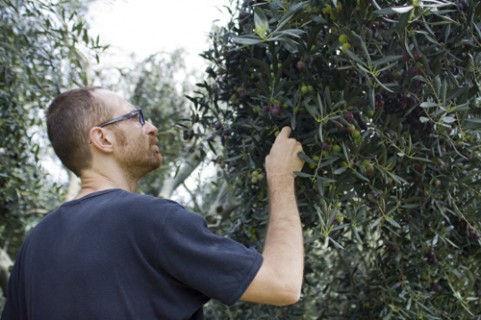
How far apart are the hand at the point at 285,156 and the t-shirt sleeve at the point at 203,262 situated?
0.96ft

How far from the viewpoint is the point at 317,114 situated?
1.65 metres

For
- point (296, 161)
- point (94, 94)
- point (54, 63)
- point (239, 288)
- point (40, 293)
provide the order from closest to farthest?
1. point (239, 288)
2. point (40, 293)
3. point (296, 161)
4. point (94, 94)
5. point (54, 63)

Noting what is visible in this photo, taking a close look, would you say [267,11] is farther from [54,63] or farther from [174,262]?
[54,63]

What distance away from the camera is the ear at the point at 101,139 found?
187 centimetres

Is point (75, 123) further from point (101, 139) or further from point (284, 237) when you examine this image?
point (284, 237)

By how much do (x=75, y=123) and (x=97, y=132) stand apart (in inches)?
3.0

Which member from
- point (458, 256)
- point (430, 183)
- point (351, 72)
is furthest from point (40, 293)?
point (458, 256)

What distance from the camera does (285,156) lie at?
173 centimetres

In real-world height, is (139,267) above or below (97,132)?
below

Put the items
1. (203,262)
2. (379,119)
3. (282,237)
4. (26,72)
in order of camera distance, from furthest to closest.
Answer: (26,72) → (379,119) → (282,237) → (203,262)

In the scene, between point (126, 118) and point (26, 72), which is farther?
point (26, 72)

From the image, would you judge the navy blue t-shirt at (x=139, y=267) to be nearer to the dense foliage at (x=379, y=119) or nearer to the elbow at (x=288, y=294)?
the elbow at (x=288, y=294)

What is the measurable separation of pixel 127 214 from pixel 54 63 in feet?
6.99

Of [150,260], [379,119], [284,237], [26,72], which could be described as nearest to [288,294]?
[284,237]
